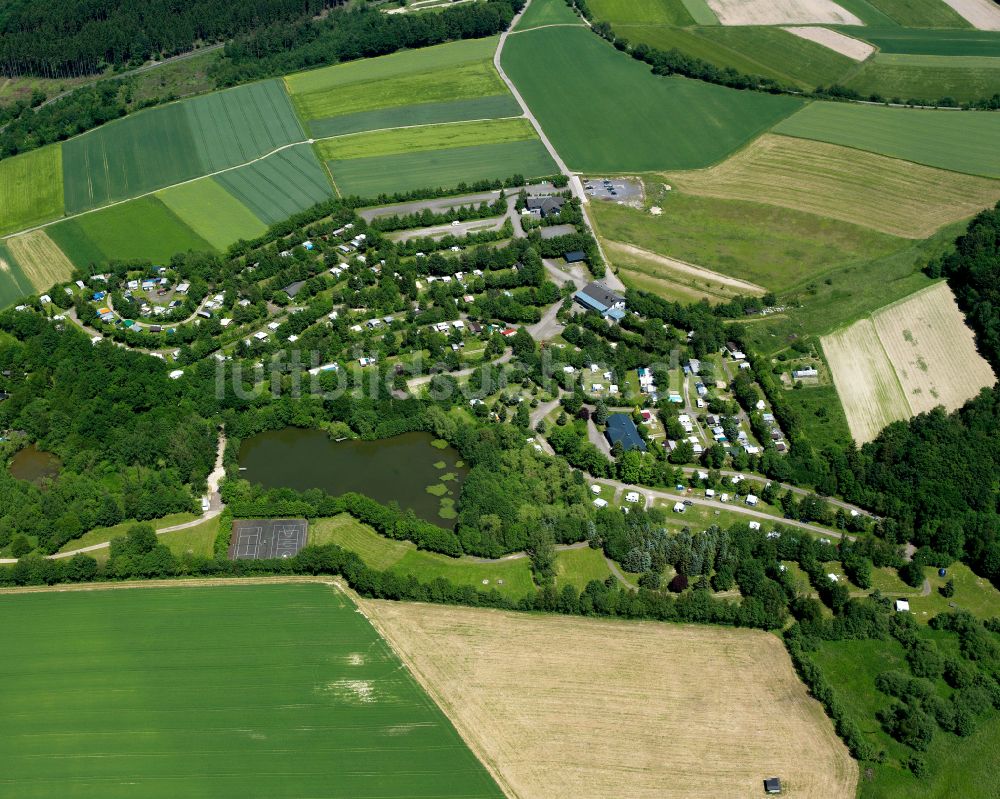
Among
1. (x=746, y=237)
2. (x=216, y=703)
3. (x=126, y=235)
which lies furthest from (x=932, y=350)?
(x=126, y=235)

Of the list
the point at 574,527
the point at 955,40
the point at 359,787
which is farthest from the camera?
the point at 955,40

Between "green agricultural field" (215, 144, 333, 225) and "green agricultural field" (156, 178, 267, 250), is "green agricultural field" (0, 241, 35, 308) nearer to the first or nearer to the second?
"green agricultural field" (156, 178, 267, 250)

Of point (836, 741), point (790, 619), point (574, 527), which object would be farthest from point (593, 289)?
point (836, 741)

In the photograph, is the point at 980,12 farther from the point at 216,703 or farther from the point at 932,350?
the point at 216,703

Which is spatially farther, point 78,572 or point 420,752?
point 78,572

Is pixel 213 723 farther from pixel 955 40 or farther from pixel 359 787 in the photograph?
pixel 955 40

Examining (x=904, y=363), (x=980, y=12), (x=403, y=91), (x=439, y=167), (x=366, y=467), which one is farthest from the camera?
(x=980, y=12)
